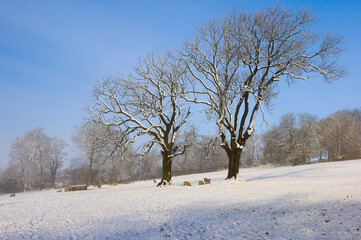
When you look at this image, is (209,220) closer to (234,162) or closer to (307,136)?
(234,162)

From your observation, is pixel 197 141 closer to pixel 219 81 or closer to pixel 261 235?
pixel 219 81

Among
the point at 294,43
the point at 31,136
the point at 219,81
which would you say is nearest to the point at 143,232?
the point at 219,81

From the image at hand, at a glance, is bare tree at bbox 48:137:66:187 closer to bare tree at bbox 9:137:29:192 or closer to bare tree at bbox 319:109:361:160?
bare tree at bbox 9:137:29:192

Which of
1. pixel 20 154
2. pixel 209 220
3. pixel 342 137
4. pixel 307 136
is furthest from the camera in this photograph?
pixel 342 137

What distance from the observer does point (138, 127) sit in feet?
65.7

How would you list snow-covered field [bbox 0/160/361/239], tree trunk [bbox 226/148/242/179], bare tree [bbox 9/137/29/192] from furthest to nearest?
bare tree [bbox 9/137/29/192], tree trunk [bbox 226/148/242/179], snow-covered field [bbox 0/160/361/239]

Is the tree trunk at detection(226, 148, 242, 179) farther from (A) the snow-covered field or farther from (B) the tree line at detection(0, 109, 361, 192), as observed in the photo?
(B) the tree line at detection(0, 109, 361, 192)

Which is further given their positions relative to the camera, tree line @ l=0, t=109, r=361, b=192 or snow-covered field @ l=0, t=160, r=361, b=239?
tree line @ l=0, t=109, r=361, b=192

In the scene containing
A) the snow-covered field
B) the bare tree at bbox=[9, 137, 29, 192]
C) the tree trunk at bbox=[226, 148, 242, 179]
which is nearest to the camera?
the snow-covered field

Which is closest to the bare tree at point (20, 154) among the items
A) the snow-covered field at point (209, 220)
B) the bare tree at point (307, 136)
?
the snow-covered field at point (209, 220)

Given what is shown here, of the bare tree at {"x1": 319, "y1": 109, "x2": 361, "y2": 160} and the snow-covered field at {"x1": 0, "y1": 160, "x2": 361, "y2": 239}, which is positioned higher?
the bare tree at {"x1": 319, "y1": 109, "x2": 361, "y2": 160}

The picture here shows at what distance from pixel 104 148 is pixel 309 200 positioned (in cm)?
1551

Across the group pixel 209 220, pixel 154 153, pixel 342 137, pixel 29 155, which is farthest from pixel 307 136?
pixel 29 155

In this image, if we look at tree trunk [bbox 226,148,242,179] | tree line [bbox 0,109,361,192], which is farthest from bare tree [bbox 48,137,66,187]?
tree trunk [bbox 226,148,242,179]
